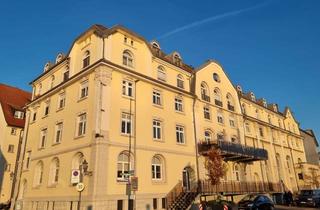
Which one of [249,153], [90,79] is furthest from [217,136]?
[90,79]

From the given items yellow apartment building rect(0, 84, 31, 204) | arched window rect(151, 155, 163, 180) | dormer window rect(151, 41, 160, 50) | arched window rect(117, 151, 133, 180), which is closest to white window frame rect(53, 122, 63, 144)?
arched window rect(117, 151, 133, 180)

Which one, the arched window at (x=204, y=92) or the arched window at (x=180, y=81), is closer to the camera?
the arched window at (x=180, y=81)

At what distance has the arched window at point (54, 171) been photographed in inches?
999

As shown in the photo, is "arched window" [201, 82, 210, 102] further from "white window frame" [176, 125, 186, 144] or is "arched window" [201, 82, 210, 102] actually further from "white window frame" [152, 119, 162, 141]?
"white window frame" [152, 119, 162, 141]

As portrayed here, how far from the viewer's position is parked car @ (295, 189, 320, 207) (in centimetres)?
2973

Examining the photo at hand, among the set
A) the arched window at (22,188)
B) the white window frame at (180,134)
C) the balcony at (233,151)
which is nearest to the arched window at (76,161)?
the arched window at (22,188)

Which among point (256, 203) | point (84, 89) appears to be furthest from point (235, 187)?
point (84, 89)

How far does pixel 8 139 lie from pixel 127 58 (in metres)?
22.3

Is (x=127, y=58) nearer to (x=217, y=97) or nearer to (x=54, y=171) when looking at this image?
(x=54, y=171)

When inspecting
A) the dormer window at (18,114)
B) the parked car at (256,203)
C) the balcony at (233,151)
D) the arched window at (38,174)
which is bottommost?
the parked car at (256,203)

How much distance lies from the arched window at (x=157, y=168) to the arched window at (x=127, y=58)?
9.02m

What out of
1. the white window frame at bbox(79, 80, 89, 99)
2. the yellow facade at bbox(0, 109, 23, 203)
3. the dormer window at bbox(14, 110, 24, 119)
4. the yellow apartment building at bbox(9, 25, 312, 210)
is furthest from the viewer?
the dormer window at bbox(14, 110, 24, 119)

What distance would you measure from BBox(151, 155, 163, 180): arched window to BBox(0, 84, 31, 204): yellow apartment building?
21.2 m

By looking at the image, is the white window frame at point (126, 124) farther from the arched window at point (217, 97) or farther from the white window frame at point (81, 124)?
the arched window at point (217, 97)
